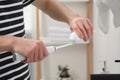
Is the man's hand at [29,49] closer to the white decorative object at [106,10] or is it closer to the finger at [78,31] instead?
the finger at [78,31]

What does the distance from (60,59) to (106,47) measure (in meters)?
0.43

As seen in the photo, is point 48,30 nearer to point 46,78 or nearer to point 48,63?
point 48,63

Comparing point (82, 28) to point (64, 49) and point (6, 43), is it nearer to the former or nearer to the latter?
point (6, 43)

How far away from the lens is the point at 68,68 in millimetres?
2164

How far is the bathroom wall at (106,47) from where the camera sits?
1978mm

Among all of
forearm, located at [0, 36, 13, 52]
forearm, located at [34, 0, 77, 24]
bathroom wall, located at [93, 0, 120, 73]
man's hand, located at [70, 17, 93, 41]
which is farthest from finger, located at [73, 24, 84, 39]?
bathroom wall, located at [93, 0, 120, 73]

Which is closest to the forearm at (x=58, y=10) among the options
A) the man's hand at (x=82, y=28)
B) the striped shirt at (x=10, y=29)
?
the man's hand at (x=82, y=28)

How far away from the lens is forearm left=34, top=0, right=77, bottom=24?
0.96 m

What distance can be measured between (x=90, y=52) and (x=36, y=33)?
49cm

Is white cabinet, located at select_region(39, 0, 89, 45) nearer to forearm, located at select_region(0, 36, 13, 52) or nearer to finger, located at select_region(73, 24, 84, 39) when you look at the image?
finger, located at select_region(73, 24, 84, 39)

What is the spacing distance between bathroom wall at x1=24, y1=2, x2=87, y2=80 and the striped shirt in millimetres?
1245

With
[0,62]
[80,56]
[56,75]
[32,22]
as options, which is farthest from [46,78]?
[0,62]

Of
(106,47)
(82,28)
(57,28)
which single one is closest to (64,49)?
(57,28)

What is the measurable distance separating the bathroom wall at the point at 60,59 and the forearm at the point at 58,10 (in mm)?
1076
